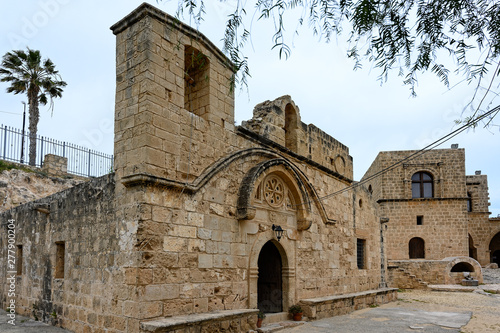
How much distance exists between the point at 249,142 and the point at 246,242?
6.26ft

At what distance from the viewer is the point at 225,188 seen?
7.17m

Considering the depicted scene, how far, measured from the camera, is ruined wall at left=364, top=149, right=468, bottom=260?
2294 centimetres

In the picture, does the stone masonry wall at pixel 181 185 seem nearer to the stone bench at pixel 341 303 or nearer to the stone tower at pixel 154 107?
the stone tower at pixel 154 107

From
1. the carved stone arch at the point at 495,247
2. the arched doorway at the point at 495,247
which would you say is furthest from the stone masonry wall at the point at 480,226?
the arched doorway at the point at 495,247

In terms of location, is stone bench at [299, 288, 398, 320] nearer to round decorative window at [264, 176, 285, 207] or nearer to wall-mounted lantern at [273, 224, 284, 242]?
wall-mounted lantern at [273, 224, 284, 242]

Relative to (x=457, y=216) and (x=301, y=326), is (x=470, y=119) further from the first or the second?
(x=457, y=216)

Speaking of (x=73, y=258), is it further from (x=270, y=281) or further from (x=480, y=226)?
(x=480, y=226)

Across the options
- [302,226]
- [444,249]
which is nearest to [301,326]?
[302,226]

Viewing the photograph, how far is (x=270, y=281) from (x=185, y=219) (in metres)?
3.59

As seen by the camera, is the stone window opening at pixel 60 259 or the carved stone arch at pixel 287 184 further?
the stone window opening at pixel 60 259

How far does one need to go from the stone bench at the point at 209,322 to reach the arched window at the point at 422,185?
1964 cm

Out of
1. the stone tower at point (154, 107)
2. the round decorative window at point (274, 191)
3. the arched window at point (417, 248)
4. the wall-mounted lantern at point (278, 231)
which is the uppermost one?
the stone tower at point (154, 107)

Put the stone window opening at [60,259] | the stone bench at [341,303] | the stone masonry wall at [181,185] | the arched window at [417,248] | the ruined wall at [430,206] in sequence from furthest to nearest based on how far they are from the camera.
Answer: the arched window at [417,248] < the ruined wall at [430,206] < the stone bench at [341,303] < the stone window opening at [60,259] < the stone masonry wall at [181,185]

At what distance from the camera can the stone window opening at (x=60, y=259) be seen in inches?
307
